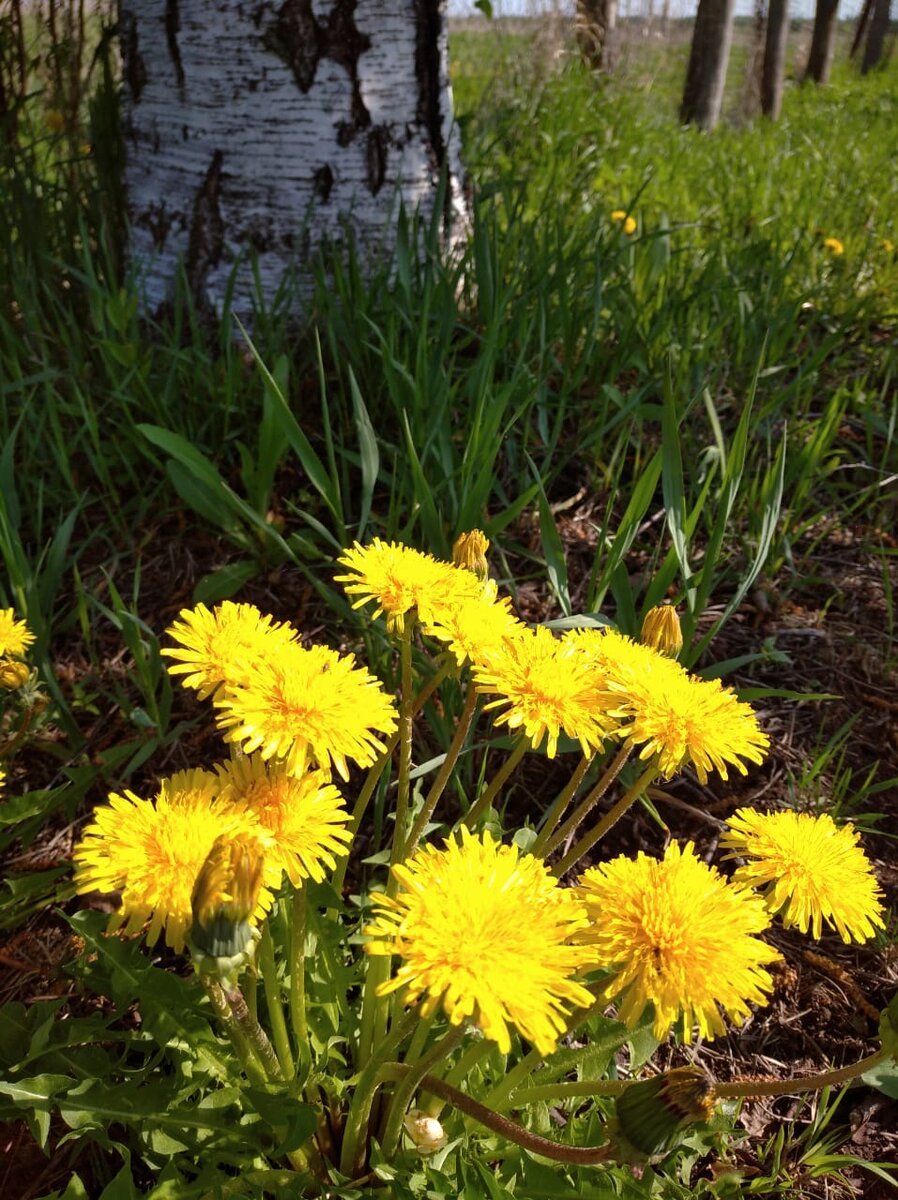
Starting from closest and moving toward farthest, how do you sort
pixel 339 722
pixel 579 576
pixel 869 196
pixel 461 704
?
1. pixel 339 722
2. pixel 461 704
3. pixel 579 576
4. pixel 869 196

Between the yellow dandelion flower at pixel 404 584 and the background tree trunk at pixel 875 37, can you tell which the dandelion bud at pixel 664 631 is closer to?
the yellow dandelion flower at pixel 404 584

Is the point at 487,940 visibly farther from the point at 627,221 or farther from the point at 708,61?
the point at 708,61

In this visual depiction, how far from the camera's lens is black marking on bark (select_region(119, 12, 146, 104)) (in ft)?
7.34

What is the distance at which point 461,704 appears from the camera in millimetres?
1617

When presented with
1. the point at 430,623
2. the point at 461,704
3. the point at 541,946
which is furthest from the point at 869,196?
the point at 541,946

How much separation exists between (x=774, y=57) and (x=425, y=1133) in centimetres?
910

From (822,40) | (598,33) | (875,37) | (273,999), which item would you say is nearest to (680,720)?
(273,999)

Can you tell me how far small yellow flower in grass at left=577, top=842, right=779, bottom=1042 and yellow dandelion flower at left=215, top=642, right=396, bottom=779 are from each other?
277 millimetres

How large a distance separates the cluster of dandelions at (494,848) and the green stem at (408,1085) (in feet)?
0.15

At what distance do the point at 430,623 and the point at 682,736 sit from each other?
31cm

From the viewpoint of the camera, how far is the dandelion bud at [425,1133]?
1.01 metres

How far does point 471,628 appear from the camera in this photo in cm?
106

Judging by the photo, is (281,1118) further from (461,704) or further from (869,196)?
(869,196)

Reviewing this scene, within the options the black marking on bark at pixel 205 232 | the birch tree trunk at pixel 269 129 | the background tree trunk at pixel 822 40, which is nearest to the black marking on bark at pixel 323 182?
the birch tree trunk at pixel 269 129
